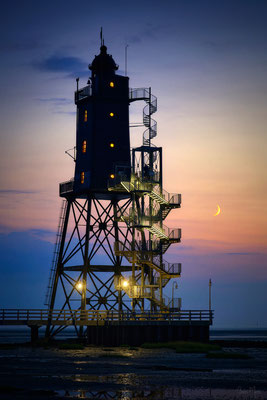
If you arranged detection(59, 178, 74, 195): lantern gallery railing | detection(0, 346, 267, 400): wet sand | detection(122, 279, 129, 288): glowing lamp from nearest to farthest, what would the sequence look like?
detection(0, 346, 267, 400): wet sand
detection(122, 279, 129, 288): glowing lamp
detection(59, 178, 74, 195): lantern gallery railing

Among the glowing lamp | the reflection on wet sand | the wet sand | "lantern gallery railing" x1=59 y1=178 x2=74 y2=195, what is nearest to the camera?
the reflection on wet sand

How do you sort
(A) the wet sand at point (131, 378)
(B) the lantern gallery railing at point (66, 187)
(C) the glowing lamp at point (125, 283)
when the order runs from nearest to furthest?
(A) the wet sand at point (131, 378)
(C) the glowing lamp at point (125, 283)
(B) the lantern gallery railing at point (66, 187)

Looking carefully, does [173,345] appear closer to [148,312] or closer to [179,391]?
[148,312]

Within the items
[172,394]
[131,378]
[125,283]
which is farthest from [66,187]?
[172,394]

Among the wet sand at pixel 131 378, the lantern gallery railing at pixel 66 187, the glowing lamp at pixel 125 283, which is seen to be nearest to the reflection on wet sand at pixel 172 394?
the wet sand at pixel 131 378

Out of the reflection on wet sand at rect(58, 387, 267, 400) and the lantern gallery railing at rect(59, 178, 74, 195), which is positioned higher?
the lantern gallery railing at rect(59, 178, 74, 195)

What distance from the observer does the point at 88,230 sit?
2785 inches

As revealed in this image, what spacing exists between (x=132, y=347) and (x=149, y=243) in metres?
12.8

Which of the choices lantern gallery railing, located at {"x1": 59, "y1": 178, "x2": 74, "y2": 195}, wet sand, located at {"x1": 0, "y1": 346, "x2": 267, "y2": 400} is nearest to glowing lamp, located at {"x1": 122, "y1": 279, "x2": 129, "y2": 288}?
lantern gallery railing, located at {"x1": 59, "y1": 178, "x2": 74, "y2": 195}

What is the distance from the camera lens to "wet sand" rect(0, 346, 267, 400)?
26.5 m

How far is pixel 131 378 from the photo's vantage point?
104 feet

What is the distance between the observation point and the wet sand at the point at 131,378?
26.5 metres

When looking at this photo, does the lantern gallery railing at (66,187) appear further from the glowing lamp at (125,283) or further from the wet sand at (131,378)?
the wet sand at (131,378)

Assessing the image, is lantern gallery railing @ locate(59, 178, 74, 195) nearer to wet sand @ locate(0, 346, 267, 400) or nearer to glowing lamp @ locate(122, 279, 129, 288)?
glowing lamp @ locate(122, 279, 129, 288)
